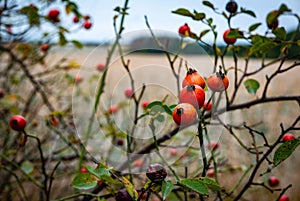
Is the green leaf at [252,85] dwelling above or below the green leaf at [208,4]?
below

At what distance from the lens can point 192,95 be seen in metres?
0.40

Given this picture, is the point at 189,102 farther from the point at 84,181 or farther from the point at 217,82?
the point at 84,181

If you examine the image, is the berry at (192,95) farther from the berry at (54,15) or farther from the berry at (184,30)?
the berry at (54,15)

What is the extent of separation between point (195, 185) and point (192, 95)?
0.10 m

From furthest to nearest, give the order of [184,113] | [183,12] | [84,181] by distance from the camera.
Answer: [183,12] < [84,181] < [184,113]

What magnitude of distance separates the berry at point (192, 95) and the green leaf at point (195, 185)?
0.28ft

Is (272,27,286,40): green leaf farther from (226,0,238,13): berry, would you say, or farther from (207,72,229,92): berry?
(207,72,229,92): berry

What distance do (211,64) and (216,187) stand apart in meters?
0.24

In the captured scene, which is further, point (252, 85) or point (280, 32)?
point (252, 85)

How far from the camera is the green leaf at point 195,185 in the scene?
41 centimetres

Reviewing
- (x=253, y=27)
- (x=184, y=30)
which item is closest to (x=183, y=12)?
(x=184, y=30)

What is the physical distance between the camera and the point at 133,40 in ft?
2.29

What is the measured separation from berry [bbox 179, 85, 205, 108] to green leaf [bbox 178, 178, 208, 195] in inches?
3.4

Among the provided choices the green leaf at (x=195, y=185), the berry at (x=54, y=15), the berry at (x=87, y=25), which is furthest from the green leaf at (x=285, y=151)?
the berry at (x=87, y=25)
